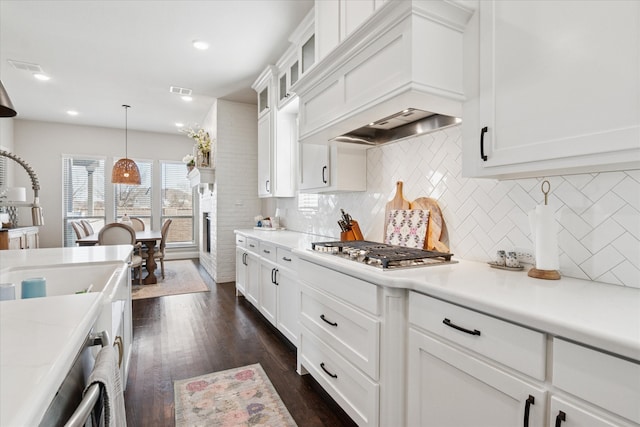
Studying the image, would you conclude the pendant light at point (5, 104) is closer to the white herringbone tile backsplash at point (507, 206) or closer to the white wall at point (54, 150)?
the white herringbone tile backsplash at point (507, 206)

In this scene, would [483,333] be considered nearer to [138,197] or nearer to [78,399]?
[78,399]

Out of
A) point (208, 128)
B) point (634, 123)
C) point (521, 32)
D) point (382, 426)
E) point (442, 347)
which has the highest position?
point (208, 128)

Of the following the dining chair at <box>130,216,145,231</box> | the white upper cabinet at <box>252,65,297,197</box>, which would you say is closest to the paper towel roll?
the white upper cabinet at <box>252,65,297,197</box>

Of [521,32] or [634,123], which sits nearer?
[634,123]

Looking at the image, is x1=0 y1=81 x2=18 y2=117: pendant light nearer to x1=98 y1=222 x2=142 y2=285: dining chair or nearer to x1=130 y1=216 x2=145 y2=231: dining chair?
x1=98 y1=222 x2=142 y2=285: dining chair

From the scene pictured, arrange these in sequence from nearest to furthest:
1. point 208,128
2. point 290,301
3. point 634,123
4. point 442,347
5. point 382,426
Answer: point 634,123
point 442,347
point 382,426
point 290,301
point 208,128

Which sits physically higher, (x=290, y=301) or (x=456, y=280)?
(x=456, y=280)

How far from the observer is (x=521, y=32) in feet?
4.18

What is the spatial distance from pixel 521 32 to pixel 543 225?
79cm

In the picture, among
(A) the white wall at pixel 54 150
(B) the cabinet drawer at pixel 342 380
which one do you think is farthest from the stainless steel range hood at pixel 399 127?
(A) the white wall at pixel 54 150

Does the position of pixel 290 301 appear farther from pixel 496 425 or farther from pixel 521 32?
pixel 521 32

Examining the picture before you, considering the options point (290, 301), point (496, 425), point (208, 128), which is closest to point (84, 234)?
point (208, 128)

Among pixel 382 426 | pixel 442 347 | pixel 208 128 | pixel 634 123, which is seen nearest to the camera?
pixel 634 123

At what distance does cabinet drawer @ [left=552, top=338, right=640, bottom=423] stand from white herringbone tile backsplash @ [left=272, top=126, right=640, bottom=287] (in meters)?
0.65
